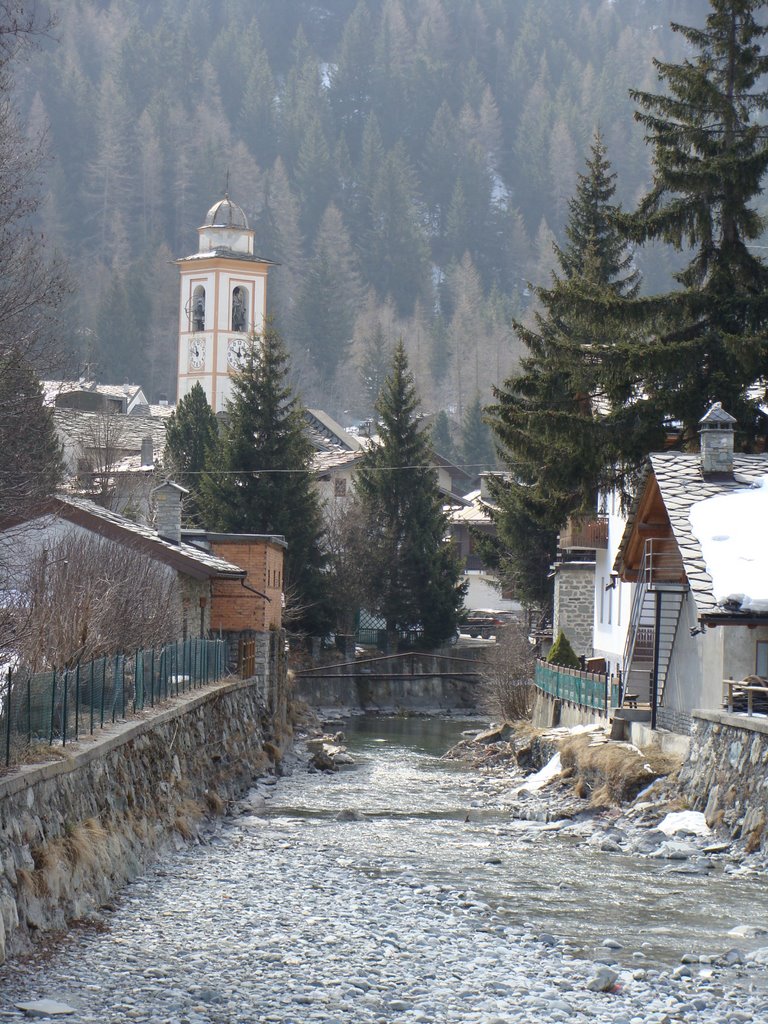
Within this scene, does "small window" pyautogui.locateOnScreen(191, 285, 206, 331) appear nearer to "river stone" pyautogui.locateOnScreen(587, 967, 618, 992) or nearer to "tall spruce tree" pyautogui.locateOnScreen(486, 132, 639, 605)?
"tall spruce tree" pyautogui.locateOnScreen(486, 132, 639, 605)

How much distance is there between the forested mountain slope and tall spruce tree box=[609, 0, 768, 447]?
3836 inches

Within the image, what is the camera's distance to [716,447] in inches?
1035

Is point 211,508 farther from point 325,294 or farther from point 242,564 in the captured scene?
point 325,294

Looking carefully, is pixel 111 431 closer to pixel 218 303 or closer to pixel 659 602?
pixel 218 303

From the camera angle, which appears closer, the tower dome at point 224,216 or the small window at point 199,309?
the small window at point 199,309

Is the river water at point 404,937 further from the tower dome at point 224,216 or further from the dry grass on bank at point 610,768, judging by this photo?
the tower dome at point 224,216

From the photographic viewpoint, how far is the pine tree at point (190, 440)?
66.6 metres

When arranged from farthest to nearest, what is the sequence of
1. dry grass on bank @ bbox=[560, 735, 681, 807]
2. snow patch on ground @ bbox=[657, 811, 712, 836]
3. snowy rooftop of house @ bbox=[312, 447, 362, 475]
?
1. snowy rooftop of house @ bbox=[312, 447, 362, 475]
2. dry grass on bank @ bbox=[560, 735, 681, 807]
3. snow patch on ground @ bbox=[657, 811, 712, 836]

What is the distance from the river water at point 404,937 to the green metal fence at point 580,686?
8.74 meters

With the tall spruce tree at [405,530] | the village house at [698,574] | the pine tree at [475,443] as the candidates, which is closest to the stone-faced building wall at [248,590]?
the village house at [698,574]

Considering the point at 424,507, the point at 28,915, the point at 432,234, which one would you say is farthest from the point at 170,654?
the point at 432,234

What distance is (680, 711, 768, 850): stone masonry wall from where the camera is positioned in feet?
65.5

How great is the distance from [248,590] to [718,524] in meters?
18.5

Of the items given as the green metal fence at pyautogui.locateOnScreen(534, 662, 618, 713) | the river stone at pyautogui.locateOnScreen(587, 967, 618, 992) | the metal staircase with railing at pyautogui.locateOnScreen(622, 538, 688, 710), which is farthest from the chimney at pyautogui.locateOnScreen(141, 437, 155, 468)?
the river stone at pyautogui.locateOnScreen(587, 967, 618, 992)
